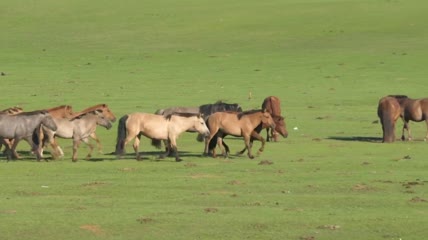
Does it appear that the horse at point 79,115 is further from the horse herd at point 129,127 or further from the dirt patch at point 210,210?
the dirt patch at point 210,210

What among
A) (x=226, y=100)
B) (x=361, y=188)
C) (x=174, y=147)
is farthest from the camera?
(x=226, y=100)

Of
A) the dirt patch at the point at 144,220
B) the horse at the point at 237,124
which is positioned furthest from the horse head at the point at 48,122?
the dirt patch at the point at 144,220

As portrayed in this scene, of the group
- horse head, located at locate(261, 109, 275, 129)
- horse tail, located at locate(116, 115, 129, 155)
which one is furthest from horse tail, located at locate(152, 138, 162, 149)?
horse head, located at locate(261, 109, 275, 129)

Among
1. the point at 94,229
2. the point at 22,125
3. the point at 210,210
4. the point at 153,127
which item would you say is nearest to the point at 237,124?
the point at 153,127

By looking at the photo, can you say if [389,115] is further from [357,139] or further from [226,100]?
[226,100]

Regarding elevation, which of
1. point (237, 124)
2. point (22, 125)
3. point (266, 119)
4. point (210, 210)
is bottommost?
point (210, 210)

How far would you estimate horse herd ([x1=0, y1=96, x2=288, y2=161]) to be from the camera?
72.2ft

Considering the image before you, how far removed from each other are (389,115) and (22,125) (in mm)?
8288

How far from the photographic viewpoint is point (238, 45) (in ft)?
167

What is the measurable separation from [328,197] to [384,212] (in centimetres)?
135

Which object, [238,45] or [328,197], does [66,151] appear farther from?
[238,45]

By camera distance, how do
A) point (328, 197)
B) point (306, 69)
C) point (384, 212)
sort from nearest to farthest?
point (384, 212), point (328, 197), point (306, 69)

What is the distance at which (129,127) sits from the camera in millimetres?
21984

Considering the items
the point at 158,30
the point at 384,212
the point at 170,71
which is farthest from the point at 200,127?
the point at 158,30
